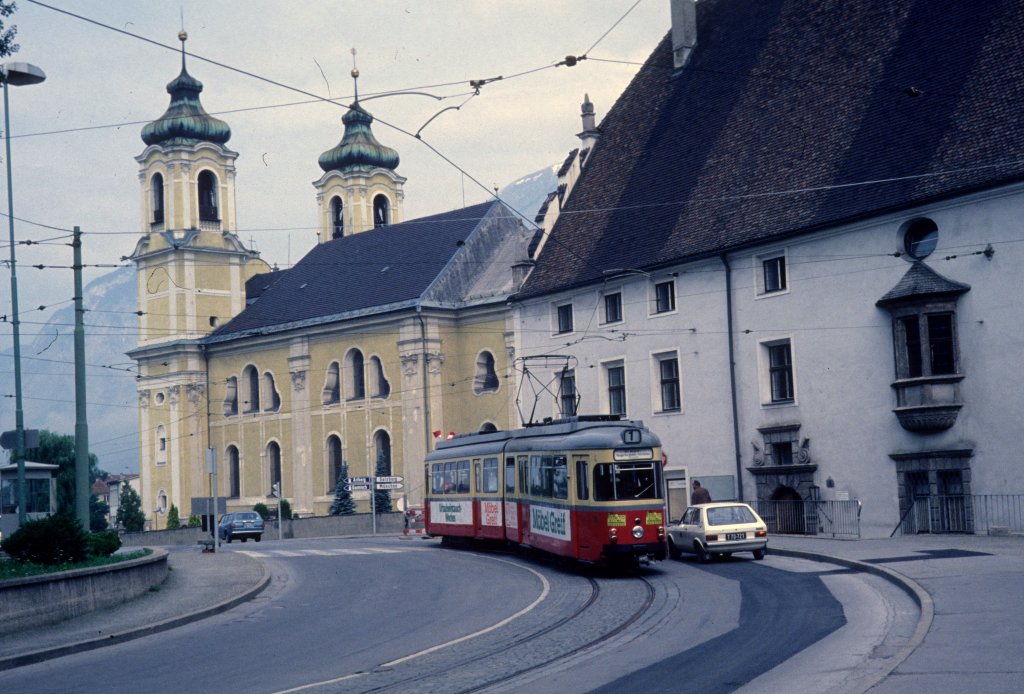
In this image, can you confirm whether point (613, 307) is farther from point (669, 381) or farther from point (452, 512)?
point (452, 512)

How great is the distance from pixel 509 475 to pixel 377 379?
147ft

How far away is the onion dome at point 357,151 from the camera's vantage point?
323ft

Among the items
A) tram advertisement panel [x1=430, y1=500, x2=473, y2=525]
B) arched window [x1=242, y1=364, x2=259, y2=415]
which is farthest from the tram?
arched window [x1=242, y1=364, x2=259, y2=415]

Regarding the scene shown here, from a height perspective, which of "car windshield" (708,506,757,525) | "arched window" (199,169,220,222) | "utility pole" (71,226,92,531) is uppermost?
"arched window" (199,169,220,222)

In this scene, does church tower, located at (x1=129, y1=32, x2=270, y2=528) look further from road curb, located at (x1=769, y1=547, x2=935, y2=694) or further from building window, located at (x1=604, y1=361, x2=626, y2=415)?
road curb, located at (x1=769, y1=547, x2=935, y2=694)

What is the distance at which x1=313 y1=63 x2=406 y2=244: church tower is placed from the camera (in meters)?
97.6

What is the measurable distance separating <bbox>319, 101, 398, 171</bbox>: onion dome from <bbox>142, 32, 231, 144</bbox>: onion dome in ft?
37.4

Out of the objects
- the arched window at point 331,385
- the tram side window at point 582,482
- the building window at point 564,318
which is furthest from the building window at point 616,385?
the arched window at point 331,385

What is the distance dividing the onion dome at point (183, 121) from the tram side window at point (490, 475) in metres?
58.7

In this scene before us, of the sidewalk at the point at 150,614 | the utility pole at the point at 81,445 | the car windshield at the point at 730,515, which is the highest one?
the utility pole at the point at 81,445

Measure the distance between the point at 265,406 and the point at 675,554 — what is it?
185 feet

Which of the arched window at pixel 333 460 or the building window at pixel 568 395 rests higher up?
the building window at pixel 568 395

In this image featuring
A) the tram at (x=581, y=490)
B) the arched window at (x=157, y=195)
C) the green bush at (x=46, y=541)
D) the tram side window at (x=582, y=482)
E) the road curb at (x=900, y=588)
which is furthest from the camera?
the arched window at (x=157, y=195)

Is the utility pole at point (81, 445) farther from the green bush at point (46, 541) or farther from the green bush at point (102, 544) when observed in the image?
the green bush at point (46, 541)
